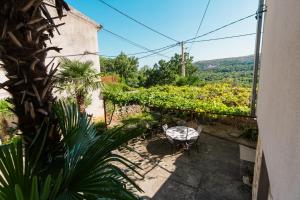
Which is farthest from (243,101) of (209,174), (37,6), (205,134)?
(37,6)

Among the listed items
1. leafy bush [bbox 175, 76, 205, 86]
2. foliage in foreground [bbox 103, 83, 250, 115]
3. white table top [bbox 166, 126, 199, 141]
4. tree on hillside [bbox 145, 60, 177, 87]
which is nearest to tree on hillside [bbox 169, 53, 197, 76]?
tree on hillside [bbox 145, 60, 177, 87]

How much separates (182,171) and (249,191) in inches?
75.9

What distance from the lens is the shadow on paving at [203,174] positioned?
5.31m

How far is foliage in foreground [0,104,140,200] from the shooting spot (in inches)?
52.9

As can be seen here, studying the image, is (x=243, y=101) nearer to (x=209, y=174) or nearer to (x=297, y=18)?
(x=209, y=174)

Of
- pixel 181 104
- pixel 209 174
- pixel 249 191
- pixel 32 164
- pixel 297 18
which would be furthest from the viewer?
pixel 181 104

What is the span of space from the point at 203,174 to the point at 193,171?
12.8 inches

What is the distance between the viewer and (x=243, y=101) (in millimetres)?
10477

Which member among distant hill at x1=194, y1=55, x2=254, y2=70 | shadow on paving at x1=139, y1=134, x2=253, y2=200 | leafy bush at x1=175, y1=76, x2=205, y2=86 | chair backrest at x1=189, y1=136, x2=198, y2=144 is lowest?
shadow on paving at x1=139, y1=134, x2=253, y2=200

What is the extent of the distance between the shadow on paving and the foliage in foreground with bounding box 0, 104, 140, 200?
383 cm

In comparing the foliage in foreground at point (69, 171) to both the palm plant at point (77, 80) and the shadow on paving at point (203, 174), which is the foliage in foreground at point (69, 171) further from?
the palm plant at point (77, 80)

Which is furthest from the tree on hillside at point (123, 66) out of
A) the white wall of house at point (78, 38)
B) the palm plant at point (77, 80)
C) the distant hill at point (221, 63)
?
the palm plant at point (77, 80)

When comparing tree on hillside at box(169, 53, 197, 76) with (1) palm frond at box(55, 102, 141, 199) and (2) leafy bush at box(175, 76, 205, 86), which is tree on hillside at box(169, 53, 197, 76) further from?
(1) palm frond at box(55, 102, 141, 199)

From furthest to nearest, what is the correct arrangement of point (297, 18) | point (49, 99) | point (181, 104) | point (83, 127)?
point (181, 104)
point (83, 127)
point (49, 99)
point (297, 18)
